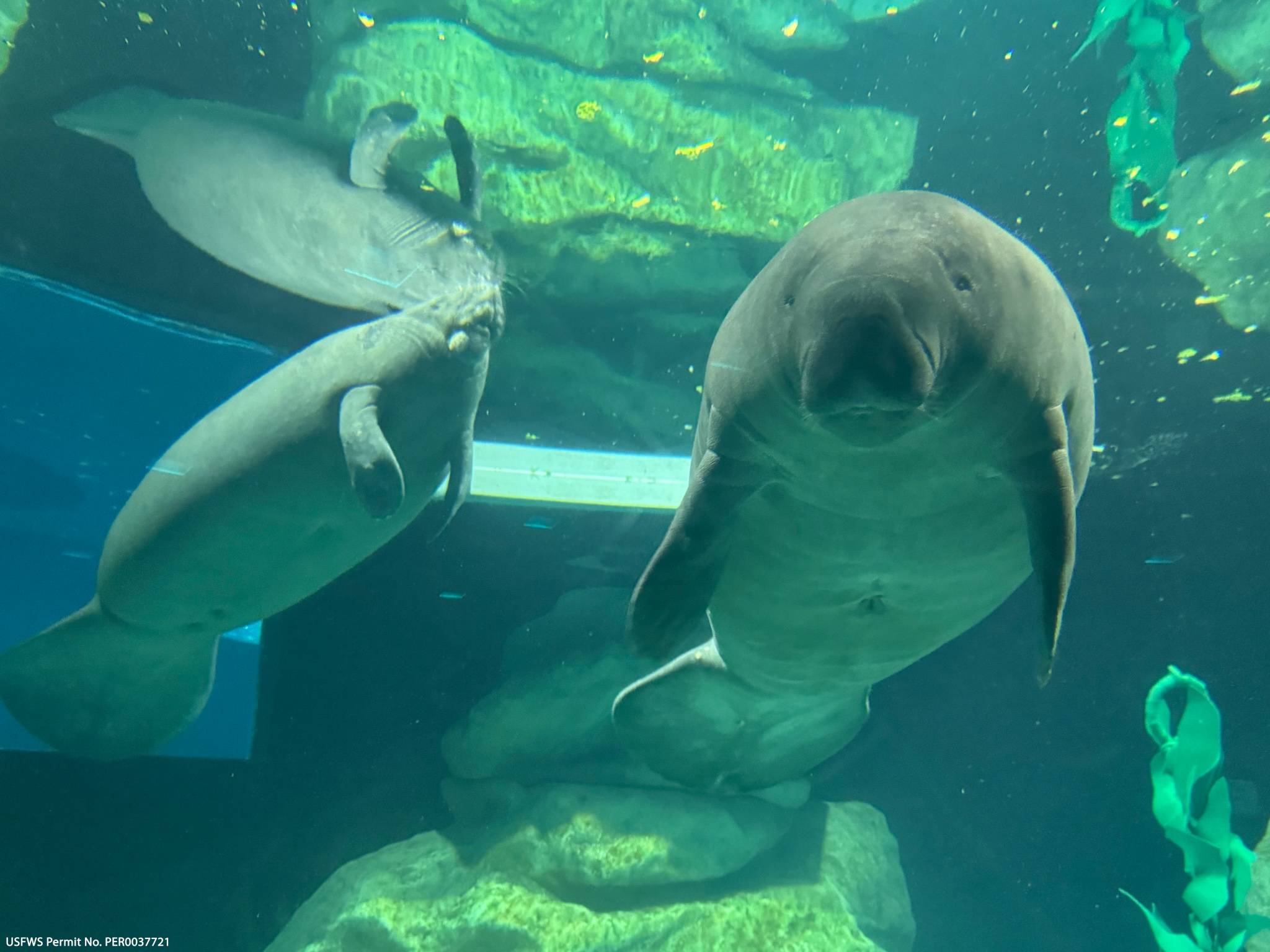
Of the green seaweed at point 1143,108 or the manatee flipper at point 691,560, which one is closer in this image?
the manatee flipper at point 691,560

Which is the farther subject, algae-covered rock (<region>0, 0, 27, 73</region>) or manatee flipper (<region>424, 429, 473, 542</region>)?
manatee flipper (<region>424, 429, 473, 542</region>)

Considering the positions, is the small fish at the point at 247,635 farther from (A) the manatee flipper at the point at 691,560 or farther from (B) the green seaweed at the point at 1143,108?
(B) the green seaweed at the point at 1143,108

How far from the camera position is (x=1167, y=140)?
215 inches

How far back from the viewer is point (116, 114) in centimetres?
513

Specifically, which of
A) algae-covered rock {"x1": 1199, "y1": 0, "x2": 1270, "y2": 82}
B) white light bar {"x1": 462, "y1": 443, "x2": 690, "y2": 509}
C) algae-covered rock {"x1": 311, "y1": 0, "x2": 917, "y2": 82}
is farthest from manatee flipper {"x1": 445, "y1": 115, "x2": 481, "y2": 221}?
algae-covered rock {"x1": 1199, "y1": 0, "x2": 1270, "y2": 82}

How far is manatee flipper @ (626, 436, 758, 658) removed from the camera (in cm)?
259

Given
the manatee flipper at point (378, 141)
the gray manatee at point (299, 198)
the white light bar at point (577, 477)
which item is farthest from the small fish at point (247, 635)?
the manatee flipper at point (378, 141)

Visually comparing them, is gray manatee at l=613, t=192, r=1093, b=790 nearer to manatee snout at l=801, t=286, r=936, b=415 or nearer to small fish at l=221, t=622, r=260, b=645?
manatee snout at l=801, t=286, r=936, b=415

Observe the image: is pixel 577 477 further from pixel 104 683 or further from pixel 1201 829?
pixel 1201 829

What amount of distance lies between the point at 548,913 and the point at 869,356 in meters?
5.36

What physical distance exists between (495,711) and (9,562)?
19.7 meters

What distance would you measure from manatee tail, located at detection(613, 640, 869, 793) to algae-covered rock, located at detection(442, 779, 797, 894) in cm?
123

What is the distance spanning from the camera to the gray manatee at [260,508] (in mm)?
4340

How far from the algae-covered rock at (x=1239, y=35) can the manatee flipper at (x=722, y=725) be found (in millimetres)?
4901
